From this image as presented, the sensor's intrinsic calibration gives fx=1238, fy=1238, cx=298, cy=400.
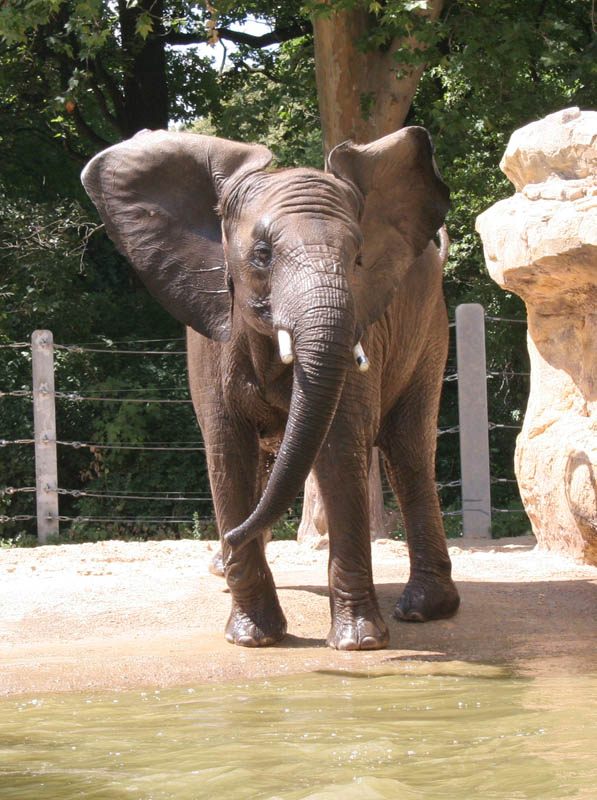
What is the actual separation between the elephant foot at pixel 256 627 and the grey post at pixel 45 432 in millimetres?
5399

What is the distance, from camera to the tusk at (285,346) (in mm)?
5071

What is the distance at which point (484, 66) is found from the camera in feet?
37.6

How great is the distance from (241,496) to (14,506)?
983 centimetres

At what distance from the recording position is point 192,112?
1838 cm

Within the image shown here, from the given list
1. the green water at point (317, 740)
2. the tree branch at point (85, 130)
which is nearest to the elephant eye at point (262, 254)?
the green water at point (317, 740)

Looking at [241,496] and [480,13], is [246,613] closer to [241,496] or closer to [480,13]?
[241,496]

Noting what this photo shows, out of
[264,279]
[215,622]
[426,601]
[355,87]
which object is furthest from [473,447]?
[264,279]

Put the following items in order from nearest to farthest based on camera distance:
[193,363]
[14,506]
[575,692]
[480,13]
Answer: [575,692], [193,363], [480,13], [14,506]

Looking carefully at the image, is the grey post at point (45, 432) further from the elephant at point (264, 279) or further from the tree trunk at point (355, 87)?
the elephant at point (264, 279)

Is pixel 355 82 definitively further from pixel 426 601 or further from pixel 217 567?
pixel 426 601

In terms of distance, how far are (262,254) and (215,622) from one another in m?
2.39

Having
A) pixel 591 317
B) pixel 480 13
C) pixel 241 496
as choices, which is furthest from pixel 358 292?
pixel 480 13

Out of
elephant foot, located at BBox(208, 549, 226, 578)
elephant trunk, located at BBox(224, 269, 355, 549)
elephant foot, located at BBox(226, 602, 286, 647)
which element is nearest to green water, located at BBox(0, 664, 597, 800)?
elephant foot, located at BBox(226, 602, 286, 647)

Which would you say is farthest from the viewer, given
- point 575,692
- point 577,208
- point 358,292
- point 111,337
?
point 111,337
